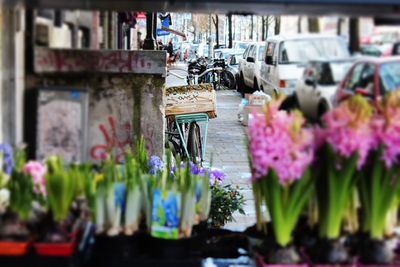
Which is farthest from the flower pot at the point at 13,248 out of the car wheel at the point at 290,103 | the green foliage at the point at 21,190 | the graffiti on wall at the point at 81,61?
the car wheel at the point at 290,103

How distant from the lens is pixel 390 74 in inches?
95.0

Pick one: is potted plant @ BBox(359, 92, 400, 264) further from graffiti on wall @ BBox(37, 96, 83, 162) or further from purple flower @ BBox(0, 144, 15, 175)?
purple flower @ BBox(0, 144, 15, 175)

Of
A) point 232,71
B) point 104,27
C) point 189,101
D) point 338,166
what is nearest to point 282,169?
point 338,166

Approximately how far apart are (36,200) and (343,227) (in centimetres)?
114

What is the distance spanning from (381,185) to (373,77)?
0.43m

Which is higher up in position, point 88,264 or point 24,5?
point 24,5

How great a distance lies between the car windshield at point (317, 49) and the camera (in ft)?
7.98

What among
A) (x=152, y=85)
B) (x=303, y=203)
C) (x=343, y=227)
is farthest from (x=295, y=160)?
(x=152, y=85)

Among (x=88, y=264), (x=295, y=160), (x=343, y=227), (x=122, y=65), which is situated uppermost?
(x=122, y=65)

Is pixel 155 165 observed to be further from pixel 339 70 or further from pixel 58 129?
pixel 339 70

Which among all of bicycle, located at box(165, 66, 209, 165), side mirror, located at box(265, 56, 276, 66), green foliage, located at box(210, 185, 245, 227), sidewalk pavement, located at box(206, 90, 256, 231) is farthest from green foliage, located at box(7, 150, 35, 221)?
bicycle, located at box(165, 66, 209, 165)

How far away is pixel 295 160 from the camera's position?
7.37 feet

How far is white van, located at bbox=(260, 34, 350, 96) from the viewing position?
8.00 feet

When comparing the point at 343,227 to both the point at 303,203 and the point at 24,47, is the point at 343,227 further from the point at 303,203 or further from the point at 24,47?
the point at 24,47
